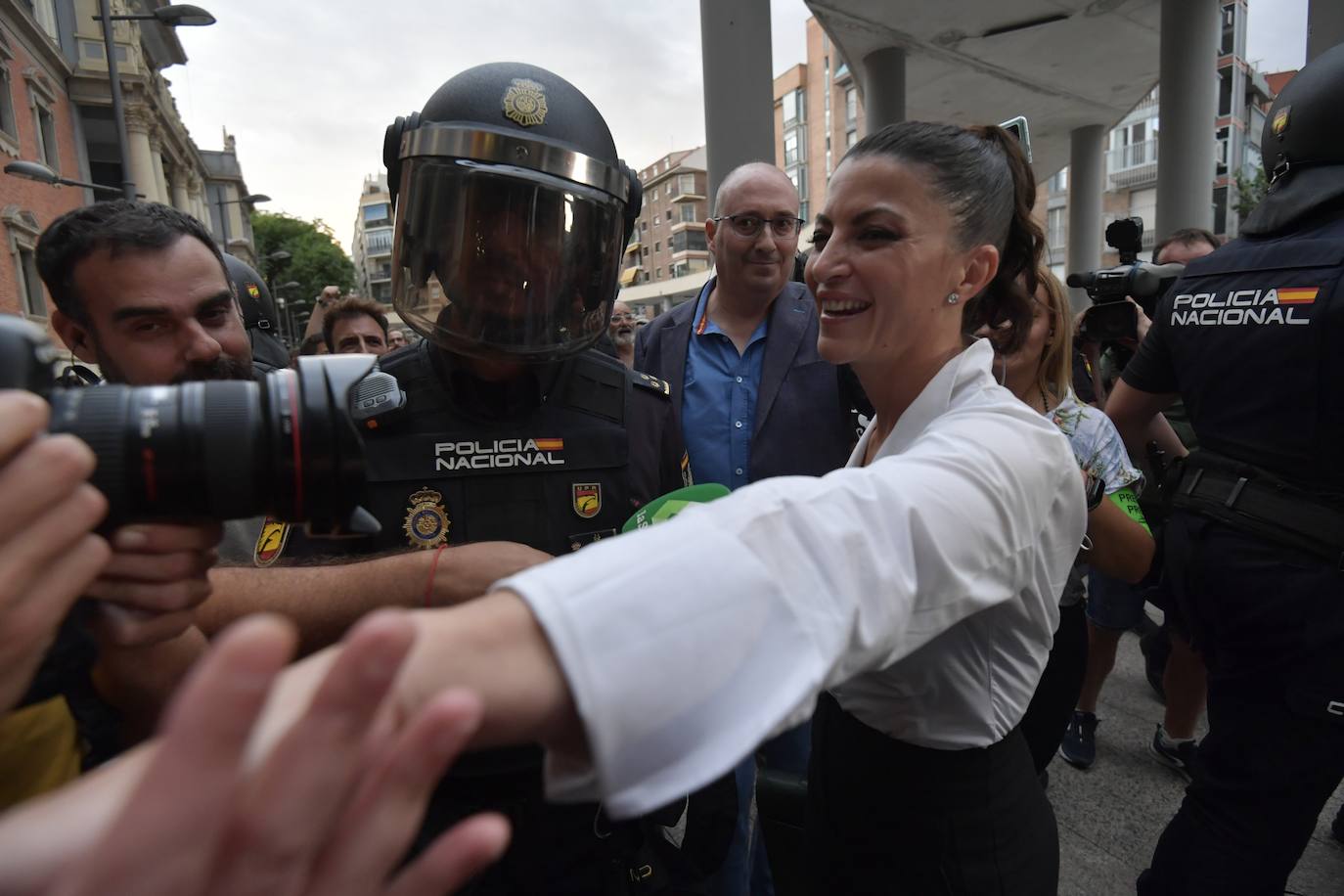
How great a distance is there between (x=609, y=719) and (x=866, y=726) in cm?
98

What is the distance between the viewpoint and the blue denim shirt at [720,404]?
2.72m

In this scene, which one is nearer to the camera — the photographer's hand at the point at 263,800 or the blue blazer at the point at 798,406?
the photographer's hand at the point at 263,800

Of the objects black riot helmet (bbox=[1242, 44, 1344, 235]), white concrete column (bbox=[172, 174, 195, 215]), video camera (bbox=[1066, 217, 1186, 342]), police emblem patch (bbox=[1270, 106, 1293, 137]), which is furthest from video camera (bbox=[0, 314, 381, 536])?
white concrete column (bbox=[172, 174, 195, 215])

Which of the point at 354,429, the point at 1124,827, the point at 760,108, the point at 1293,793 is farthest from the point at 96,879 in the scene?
the point at 760,108

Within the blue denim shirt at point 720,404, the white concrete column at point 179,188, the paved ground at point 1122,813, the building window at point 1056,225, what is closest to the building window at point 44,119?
the white concrete column at point 179,188

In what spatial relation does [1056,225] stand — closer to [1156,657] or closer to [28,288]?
[1156,657]

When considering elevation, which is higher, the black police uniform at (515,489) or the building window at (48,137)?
the building window at (48,137)

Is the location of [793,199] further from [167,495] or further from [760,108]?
[167,495]

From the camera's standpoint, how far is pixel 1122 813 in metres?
2.94

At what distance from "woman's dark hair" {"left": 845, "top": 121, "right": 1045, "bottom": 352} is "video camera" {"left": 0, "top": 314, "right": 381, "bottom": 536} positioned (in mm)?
1180

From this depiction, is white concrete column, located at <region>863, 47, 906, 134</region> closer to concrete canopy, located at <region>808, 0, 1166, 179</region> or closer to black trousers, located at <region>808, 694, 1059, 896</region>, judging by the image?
concrete canopy, located at <region>808, 0, 1166, 179</region>

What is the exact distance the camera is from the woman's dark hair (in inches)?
57.2

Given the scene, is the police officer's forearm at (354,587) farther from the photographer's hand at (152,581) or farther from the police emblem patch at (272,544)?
the photographer's hand at (152,581)

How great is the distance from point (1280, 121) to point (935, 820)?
2.31 m
